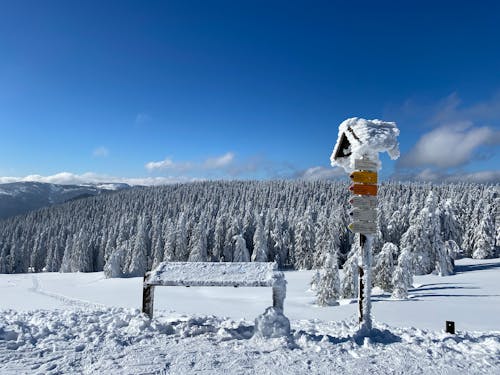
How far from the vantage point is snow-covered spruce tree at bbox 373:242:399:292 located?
110 feet

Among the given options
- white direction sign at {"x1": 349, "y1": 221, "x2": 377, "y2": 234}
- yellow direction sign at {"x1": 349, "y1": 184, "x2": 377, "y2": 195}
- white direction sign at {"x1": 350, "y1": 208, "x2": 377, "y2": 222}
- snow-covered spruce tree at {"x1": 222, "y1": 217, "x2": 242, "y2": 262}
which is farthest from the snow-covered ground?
snow-covered spruce tree at {"x1": 222, "y1": 217, "x2": 242, "y2": 262}

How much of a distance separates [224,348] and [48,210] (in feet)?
501

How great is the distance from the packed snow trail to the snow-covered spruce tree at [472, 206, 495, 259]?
5508 cm

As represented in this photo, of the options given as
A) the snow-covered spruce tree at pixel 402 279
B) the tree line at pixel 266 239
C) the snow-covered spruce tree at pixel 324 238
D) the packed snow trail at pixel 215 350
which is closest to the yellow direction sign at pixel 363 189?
the packed snow trail at pixel 215 350

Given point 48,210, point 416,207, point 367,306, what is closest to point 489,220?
point 416,207

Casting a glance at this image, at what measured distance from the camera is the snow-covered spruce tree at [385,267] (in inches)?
1320

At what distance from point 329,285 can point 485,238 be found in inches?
1417

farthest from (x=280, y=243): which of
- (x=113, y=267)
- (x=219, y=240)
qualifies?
(x=113, y=267)

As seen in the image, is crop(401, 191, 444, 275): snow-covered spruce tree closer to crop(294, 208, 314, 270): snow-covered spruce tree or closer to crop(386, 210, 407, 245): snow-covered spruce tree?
crop(386, 210, 407, 245): snow-covered spruce tree

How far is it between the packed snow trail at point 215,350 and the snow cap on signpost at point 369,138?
3.56m

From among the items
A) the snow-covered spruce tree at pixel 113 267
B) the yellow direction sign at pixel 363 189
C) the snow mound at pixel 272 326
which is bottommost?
the snow-covered spruce tree at pixel 113 267

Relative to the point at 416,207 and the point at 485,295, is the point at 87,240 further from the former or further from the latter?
the point at 485,295

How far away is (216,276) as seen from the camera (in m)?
8.12

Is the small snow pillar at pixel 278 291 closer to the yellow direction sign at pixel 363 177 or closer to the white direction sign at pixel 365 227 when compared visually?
the white direction sign at pixel 365 227
